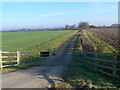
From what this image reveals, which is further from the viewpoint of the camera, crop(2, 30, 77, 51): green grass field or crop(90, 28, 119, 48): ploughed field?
crop(2, 30, 77, 51): green grass field

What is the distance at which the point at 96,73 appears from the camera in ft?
25.0

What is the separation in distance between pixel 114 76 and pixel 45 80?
330 cm

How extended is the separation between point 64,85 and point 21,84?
1976mm

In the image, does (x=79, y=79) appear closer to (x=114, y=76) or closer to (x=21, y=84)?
(x=114, y=76)

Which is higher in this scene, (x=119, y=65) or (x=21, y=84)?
(x=119, y=65)

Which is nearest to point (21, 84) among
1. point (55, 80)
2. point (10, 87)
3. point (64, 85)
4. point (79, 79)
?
point (10, 87)

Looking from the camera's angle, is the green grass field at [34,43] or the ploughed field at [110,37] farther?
the green grass field at [34,43]

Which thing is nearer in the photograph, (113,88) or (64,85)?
(113,88)

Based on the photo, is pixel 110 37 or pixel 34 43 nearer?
pixel 110 37

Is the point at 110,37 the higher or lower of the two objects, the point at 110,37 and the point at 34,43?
the higher

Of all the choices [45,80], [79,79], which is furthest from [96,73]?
[45,80]

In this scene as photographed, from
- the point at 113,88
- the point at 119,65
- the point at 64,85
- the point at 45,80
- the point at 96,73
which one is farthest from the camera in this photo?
the point at 96,73

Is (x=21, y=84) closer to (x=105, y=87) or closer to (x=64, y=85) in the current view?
(x=64, y=85)

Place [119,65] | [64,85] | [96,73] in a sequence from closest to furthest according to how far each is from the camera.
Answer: [64,85] < [119,65] < [96,73]
